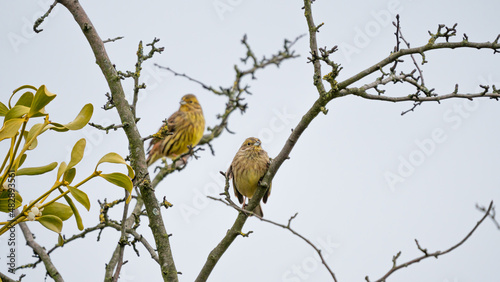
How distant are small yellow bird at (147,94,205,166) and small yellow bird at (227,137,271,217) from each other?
356 cm

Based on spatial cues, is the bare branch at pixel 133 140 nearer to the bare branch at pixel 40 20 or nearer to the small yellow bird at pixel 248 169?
the bare branch at pixel 40 20

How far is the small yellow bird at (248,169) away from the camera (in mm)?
6488

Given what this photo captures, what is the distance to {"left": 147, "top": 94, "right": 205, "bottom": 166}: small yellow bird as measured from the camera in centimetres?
1045

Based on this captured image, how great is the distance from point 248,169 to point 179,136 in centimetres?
416

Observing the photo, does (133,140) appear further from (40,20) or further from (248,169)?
(248,169)

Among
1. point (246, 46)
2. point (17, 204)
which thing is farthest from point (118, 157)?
point (246, 46)

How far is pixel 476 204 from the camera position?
314 centimetres

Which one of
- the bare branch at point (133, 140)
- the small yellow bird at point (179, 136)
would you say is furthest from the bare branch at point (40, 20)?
the small yellow bird at point (179, 136)

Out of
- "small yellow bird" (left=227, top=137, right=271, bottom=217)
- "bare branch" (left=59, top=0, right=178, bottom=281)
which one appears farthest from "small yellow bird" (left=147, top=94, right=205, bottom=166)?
"bare branch" (left=59, top=0, right=178, bottom=281)

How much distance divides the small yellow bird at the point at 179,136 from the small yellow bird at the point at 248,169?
3.56m

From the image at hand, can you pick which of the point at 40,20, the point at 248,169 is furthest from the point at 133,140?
the point at 248,169

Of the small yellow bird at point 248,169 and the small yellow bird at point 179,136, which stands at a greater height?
the small yellow bird at point 179,136

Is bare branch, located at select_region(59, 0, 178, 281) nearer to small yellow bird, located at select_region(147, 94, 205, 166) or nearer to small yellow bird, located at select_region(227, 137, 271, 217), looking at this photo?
small yellow bird, located at select_region(227, 137, 271, 217)

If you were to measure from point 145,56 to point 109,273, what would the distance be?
161 cm
